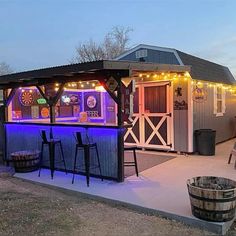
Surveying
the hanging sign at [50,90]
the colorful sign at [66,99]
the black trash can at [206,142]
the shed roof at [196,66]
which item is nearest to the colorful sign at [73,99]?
the colorful sign at [66,99]

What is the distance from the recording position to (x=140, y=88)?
32.1 feet

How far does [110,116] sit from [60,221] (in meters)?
6.15

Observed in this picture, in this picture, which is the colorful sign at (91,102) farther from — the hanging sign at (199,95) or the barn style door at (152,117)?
the hanging sign at (199,95)

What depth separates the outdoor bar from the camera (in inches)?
239

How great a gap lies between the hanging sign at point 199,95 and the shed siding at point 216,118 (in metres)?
0.12

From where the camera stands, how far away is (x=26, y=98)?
884cm

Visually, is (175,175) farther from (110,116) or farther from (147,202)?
(110,116)

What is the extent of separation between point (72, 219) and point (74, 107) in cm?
617

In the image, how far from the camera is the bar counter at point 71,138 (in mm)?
6168

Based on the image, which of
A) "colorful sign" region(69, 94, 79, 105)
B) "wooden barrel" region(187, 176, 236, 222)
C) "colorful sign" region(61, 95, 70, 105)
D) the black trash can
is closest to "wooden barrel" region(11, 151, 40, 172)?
"colorful sign" region(61, 95, 70, 105)

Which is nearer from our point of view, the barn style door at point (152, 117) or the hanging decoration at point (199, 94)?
the hanging decoration at point (199, 94)

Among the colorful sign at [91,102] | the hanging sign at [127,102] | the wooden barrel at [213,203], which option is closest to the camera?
the wooden barrel at [213,203]

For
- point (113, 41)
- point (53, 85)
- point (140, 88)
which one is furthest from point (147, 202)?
point (113, 41)

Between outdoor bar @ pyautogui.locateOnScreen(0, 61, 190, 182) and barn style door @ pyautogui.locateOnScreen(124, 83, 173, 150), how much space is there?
0.40 meters
